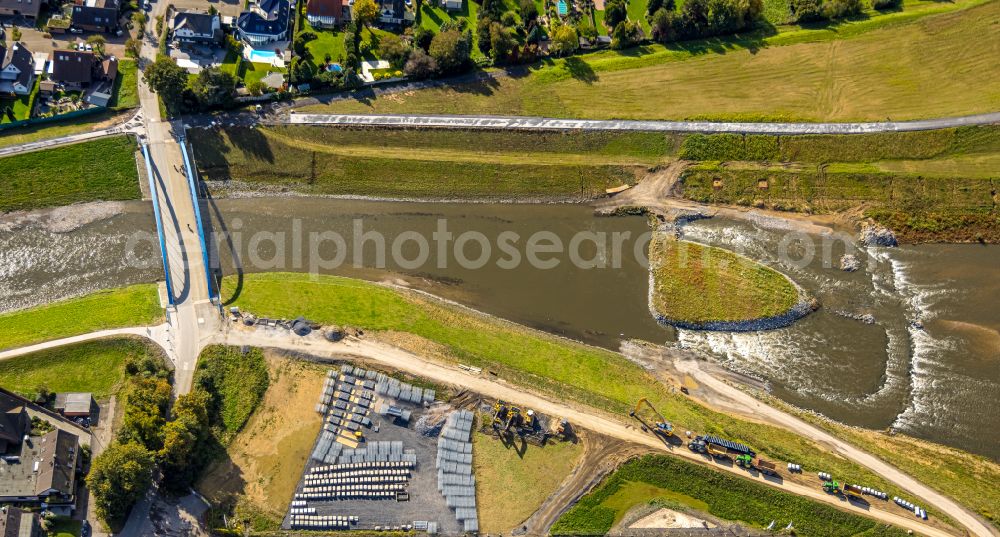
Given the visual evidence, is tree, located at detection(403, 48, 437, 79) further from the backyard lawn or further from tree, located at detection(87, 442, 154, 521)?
tree, located at detection(87, 442, 154, 521)

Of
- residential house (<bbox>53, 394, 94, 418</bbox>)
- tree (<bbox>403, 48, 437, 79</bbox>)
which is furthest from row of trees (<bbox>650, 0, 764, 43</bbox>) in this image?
residential house (<bbox>53, 394, 94, 418</bbox>)

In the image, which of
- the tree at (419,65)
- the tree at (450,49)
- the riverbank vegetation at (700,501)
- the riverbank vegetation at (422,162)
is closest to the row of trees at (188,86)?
the riverbank vegetation at (422,162)

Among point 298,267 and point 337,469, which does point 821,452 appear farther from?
point 298,267

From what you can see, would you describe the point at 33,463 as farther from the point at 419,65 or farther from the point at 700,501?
the point at 700,501

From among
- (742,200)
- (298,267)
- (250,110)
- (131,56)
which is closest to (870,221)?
(742,200)

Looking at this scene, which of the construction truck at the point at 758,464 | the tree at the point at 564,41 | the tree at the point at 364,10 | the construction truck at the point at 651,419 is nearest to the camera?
the construction truck at the point at 758,464

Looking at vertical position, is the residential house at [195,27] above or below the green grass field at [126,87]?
above

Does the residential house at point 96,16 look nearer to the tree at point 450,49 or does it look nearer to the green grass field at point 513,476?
the tree at point 450,49

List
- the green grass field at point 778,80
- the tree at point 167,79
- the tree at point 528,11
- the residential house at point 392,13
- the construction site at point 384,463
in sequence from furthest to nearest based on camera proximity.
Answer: the tree at point 528,11 < the residential house at point 392,13 < the green grass field at point 778,80 < the tree at point 167,79 < the construction site at point 384,463

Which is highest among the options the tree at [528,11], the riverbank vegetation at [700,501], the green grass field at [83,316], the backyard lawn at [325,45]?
the tree at [528,11]
